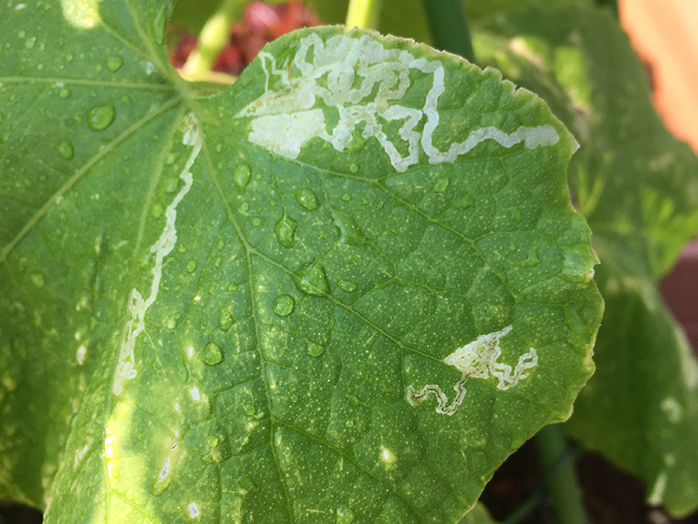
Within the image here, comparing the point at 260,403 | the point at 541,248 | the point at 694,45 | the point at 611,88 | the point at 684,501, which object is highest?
the point at 541,248

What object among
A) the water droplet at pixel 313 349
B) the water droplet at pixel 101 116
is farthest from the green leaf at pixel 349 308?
the water droplet at pixel 101 116

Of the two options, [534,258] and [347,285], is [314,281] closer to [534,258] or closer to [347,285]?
[347,285]

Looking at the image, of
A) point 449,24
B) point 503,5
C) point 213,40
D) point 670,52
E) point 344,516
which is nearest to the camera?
point 344,516

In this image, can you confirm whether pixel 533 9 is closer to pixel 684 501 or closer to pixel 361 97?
pixel 361 97

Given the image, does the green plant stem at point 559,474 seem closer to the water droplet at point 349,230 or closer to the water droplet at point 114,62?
the water droplet at point 349,230

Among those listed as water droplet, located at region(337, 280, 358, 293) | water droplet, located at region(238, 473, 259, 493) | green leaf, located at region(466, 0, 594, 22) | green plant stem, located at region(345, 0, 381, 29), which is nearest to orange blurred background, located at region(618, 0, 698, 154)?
green leaf, located at region(466, 0, 594, 22)

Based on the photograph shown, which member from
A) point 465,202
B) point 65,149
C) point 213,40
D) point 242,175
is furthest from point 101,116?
point 213,40

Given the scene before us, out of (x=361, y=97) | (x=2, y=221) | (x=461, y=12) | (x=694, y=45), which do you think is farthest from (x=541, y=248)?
(x=694, y=45)
